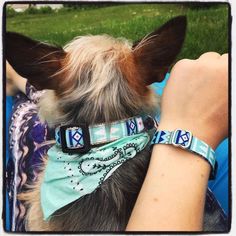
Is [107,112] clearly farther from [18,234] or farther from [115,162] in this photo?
[18,234]

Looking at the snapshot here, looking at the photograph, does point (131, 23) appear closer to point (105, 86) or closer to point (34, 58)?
point (105, 86)

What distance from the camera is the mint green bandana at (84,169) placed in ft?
6.37

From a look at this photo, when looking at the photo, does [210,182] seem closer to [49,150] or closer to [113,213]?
[113,213]

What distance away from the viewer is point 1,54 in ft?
6.40

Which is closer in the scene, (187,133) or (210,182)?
(187,133)

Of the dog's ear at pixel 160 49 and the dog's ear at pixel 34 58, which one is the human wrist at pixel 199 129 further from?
the dog's ear at pixel 34 58

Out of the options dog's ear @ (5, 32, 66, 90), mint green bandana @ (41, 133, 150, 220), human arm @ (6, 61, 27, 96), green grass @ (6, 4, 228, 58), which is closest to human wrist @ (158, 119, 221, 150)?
mint green bandana @ (41, 133, 150, 220)

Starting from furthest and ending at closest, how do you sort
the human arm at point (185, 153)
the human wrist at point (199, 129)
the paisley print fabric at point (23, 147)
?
the paisley print fabric at point (23, 147)
the human wrist at point (199, 129)
the human arm at point (185, 153)

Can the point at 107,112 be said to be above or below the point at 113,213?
above

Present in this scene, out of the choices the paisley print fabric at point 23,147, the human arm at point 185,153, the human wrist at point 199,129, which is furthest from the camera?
the paisley print fabric at point 23,147

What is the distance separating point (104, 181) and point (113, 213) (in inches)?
4.9

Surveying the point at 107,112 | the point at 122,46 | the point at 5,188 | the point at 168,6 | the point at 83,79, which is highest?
the point at 168,6

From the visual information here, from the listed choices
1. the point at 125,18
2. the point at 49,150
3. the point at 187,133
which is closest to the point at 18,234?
the point at 49,150

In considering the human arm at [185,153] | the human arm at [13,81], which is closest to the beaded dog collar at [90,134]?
the human arm at [185,153]
